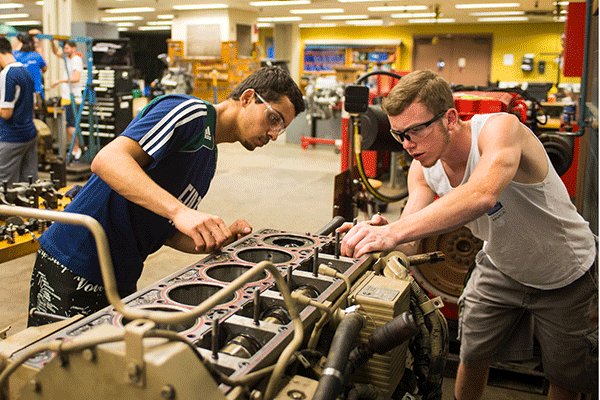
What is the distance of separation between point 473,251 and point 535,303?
0.83 metres

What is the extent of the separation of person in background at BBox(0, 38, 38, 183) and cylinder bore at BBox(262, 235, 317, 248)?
391 cm

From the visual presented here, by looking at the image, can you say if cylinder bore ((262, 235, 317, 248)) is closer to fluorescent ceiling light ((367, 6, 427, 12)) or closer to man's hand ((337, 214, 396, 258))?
man's hand ((337, 214, 396, 258))

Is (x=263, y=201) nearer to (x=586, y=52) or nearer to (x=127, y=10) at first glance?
(x=586, y=52)

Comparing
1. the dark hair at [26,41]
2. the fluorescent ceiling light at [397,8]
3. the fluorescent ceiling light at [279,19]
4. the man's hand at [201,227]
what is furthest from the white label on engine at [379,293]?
A: the fluorescent ceiling light at [279,19]

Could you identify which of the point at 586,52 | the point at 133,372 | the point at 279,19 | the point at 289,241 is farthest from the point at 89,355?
the point at 279,19

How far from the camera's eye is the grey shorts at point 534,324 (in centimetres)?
193

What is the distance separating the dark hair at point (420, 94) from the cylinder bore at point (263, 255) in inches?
22.4

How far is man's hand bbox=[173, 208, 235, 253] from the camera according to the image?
56.3 inches

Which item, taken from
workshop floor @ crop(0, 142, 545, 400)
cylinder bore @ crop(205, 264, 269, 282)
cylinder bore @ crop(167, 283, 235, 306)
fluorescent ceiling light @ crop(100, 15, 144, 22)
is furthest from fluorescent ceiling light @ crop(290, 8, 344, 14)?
cylinder bore @ crop(167, 283, 235, 306)

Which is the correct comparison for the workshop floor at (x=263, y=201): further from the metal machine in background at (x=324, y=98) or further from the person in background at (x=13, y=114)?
the person in background at (x=13, y=114)

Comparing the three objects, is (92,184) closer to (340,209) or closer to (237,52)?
(340,209)

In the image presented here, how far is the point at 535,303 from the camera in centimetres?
198

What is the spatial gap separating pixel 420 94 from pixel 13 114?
438cm

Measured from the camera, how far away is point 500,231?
1.90 metres
